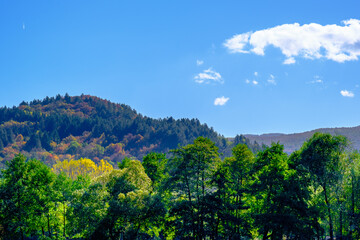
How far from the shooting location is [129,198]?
94.5 feet

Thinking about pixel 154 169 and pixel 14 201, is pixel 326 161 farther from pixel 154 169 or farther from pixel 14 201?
pixel 14 201

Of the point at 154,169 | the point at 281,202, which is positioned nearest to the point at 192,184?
the point at 281,202

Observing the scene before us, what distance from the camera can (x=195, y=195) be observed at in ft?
99.9

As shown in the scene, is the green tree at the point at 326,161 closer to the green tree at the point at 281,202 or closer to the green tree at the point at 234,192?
the green tree at the point at 281,202

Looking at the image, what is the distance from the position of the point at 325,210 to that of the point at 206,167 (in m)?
12.3

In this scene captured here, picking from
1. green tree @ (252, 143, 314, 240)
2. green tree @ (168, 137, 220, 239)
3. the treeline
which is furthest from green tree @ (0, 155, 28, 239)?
green tree @ (252, 143, 314, 240)

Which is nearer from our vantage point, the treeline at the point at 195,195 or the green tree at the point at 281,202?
the green tree at the point at 281,202

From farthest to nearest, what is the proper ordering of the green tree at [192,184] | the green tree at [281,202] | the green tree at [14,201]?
the green tree at [14,201] < the green tree at [192,184] < the green tree at [281,202]

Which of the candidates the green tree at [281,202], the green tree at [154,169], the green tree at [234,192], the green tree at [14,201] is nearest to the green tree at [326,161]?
the green tree at [281,202]

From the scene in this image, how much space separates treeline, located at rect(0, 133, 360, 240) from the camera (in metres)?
28.6

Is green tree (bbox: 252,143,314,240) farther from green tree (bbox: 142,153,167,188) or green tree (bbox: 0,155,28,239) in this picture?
green tree (bbox: 0,155,28,239)

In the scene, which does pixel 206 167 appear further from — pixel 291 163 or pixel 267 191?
pixel 291 163

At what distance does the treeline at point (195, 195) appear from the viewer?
28.6m

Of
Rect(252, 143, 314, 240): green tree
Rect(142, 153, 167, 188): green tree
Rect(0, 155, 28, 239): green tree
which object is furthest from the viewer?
Rect(142, 153, 167, 188): green tree
